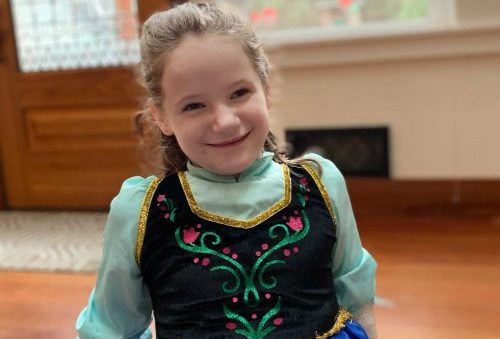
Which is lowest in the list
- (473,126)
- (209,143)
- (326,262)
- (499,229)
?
(499,229)

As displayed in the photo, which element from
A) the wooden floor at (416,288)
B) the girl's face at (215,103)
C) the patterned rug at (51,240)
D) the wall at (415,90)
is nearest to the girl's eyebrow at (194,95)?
the girl's face at (215,103)

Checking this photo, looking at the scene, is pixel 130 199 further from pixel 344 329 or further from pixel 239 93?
pixel 344 329

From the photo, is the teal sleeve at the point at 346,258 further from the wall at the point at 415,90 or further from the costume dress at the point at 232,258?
the wall at the point at 415,90

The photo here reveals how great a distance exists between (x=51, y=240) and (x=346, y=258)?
158 cm

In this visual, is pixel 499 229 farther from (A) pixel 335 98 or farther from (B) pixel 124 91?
(B) pixel 124 91

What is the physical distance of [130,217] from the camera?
2.55 ft

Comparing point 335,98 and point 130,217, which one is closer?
point 130,217

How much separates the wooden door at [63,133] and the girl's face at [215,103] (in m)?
1.73

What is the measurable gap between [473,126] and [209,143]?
1.53m

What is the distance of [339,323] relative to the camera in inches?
30.7

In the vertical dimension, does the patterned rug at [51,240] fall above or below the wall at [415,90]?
below

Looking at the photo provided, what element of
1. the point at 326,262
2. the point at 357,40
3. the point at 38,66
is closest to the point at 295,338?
the point at 326,262

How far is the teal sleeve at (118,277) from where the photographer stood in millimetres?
774

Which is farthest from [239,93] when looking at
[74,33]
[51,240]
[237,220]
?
[74,33]
